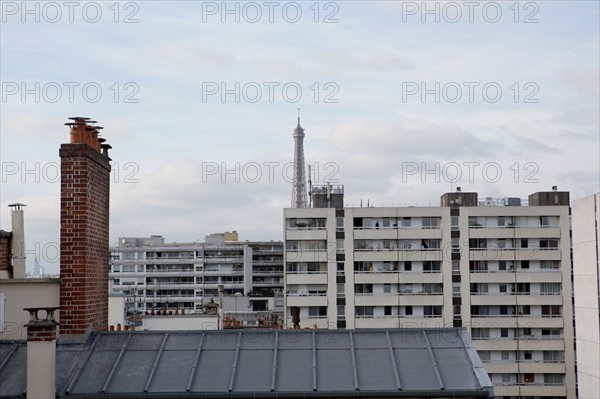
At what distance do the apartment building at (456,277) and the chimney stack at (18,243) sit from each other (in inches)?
2320

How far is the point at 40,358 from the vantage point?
14141mm

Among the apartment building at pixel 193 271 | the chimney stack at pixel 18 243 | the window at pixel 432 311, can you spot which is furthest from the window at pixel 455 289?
the chimney stack at pixel 18 243

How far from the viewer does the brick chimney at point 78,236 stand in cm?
1611

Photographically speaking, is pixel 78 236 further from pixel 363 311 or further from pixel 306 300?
pixel 363 311

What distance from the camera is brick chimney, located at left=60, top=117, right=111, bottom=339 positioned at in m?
16.1

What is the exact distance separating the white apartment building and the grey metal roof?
3269 cm

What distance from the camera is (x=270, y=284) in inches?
5448

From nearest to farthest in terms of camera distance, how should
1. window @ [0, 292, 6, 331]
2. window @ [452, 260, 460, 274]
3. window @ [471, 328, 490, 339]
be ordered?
window @ [0, 292, 6, 331], window @ [471, 328, 490, 339], window @ [452, 260, 460, 274]

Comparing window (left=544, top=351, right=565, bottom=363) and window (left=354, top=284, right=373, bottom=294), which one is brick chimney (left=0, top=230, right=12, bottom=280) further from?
window (left=544, top=351, right=565, bottom=363)

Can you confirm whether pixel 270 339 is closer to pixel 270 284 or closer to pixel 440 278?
pixel 440 278

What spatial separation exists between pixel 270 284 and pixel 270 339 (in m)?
123

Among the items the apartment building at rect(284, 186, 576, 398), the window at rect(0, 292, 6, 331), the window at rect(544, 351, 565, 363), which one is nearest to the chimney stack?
the window at rect(0, 292, 6, 331)

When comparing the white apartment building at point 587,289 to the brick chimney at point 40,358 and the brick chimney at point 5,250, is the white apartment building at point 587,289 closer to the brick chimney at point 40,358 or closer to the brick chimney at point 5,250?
the brick chimney at point 5,250

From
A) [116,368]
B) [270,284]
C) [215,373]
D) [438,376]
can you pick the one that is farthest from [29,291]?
[270,284]
